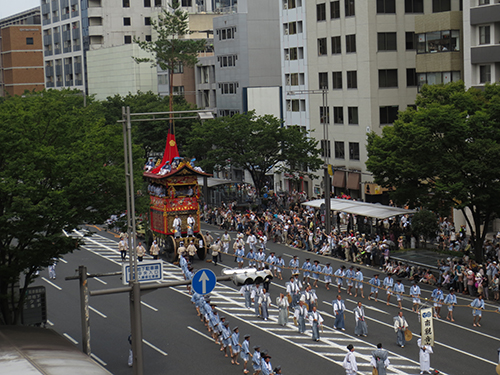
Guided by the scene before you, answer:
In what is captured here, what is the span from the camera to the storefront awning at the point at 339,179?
6711cm

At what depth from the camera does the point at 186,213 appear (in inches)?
1795

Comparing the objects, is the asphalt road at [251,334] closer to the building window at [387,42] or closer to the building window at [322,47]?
the building window at [387,42]

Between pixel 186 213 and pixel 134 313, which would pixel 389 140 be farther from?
pixel 134 313

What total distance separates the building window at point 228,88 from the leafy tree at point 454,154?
149 feet

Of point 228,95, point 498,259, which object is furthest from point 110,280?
point 228,95

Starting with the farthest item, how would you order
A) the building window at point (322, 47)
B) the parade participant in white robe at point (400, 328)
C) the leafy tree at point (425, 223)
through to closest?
the building window at point (322, 47) < the leafy tree at point (425, 223) < the parade participant in white robe at point (400, 328)

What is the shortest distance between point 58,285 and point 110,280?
289 centimetres

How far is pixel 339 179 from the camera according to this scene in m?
67.4

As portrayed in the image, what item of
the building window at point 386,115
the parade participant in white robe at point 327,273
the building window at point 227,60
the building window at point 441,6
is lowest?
the parade participant in white robe at point 327,273

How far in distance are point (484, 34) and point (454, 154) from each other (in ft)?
53.6

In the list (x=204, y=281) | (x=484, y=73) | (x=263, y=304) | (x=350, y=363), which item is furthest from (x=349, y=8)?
(x=204, y=281)

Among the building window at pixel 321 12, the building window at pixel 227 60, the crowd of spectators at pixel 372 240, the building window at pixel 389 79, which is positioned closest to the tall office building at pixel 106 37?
the building window at pixel 227 60

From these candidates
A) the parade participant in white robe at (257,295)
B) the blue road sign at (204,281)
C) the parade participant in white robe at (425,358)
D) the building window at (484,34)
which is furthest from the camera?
the building window at (484,34)

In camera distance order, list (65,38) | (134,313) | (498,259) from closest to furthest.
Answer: (134,313) < (498,259) < (65,38)
